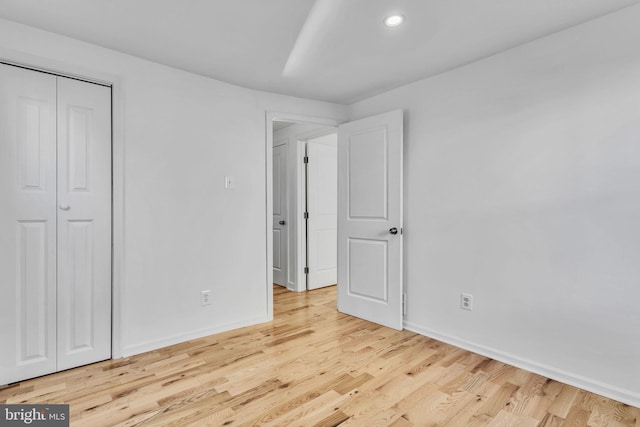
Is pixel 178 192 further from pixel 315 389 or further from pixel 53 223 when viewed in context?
pixel 315 389

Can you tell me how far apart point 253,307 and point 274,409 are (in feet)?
4.54

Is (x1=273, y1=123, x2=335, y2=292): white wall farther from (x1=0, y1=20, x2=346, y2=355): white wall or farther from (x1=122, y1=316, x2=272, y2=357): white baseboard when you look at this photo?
(x1=122, y1=316, x2=272, y2=357): white baseboard

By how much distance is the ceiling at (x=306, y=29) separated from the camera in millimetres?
1838

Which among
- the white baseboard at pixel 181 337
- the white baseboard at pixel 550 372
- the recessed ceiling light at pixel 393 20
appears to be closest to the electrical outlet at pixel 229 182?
the white baseboard at pixel 181 337

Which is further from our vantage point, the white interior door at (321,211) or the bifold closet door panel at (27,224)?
the white interior door at (321,211)

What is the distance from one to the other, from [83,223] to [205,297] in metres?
1.06

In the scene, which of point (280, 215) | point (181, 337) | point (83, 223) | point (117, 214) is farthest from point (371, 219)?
point (83, 223)

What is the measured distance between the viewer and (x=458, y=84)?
262 centimetres

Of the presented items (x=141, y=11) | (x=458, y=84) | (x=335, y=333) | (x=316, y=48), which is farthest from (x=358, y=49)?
(x=335, y=333)

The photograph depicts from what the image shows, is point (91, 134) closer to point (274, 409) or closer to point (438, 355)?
point (274, 409)

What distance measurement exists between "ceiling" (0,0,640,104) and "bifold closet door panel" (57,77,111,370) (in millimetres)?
427

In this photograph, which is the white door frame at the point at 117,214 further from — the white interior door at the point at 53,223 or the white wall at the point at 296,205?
the white wall at the point at 296,205

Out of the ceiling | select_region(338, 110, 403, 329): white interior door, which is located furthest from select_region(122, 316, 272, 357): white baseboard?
the ceiling

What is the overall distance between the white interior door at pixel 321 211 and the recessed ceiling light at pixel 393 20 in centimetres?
248
